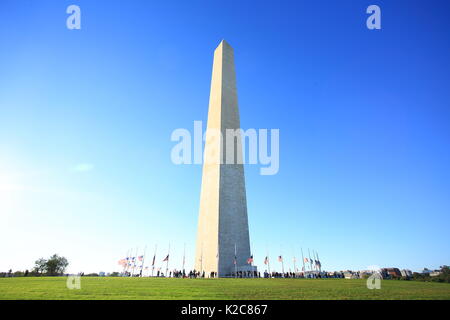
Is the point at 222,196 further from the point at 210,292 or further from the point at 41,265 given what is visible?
the point at 41,265

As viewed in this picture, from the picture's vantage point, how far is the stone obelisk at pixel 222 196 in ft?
120

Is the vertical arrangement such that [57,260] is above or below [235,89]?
below

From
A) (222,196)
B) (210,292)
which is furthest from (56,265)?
(210,292)

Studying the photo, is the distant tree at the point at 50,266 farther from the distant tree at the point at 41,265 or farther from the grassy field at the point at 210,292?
the grassy field at the point at 210,292

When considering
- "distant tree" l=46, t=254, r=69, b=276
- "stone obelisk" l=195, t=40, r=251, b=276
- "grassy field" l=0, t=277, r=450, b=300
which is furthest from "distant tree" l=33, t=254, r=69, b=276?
"grassy field" l=0, t=277, r=450, b=300

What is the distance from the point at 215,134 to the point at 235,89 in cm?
970

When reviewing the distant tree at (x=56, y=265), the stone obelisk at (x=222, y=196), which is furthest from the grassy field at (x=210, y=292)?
the distant tree at (x=56, y=265)

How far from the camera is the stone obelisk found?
3659cm

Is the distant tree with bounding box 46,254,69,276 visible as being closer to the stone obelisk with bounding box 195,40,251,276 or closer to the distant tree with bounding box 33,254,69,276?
the distant tree with bounding box 33,254,69,276

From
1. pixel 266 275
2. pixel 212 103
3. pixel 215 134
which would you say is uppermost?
pixel 212 103
